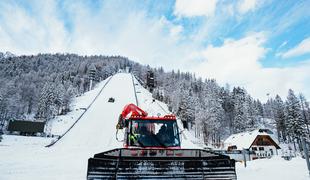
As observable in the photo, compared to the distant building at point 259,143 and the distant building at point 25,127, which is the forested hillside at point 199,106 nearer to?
Answer: the distant building at point 259,143

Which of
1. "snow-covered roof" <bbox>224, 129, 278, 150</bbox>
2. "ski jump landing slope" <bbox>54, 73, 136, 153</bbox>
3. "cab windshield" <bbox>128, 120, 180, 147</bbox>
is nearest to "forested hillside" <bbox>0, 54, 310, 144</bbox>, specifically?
"snow-covered roof" <bbox>224, 129, 278, 150</bbox>

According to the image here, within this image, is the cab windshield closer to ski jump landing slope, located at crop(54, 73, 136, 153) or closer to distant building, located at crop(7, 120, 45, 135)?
ski jump landing slope, located at crop(54, 73, 136, 153)

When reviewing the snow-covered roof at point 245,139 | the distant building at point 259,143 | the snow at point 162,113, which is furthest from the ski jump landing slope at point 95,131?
the distant building at point 259,143

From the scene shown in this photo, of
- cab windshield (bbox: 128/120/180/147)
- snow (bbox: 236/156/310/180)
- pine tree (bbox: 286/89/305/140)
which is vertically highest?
pine tree (bbox: 286/89/305/140)

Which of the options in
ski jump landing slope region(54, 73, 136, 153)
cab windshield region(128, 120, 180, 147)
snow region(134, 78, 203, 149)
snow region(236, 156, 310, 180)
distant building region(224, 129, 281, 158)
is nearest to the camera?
cab windshield region(128, 120, 180, 147)

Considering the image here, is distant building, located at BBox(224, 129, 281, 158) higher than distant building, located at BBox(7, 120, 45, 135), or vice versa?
distant building, located at BBox(7, 120, 45, 135)

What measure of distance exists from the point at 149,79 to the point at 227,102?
45.7 metres

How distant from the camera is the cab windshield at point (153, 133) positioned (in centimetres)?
667

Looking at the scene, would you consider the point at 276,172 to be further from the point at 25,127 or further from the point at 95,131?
the point at 25,127

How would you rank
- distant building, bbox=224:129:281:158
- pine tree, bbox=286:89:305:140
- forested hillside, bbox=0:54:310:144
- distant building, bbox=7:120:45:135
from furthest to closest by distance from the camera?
1. forested hillside, bbox=0:54:310:144
2. distant building, bbox=7:120:45:135
3. pine tree, bbox=286:89:305:140
4. distant building, bbox=224:129:281:158

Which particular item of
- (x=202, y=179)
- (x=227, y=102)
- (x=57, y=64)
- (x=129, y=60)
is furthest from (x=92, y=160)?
(x=129, y=60)

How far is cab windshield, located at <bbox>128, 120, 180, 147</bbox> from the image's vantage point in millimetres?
6672

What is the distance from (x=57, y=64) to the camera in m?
138

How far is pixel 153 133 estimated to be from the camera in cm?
678
